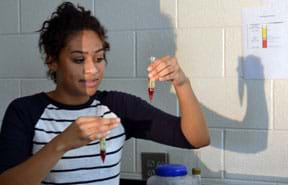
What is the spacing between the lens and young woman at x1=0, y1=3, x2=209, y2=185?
1.42 metres

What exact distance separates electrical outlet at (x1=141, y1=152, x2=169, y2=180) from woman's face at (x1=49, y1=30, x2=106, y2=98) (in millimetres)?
543

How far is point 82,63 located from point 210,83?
1.97 feet

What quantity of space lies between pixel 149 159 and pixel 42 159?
2.48 feet

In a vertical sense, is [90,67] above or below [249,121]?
above

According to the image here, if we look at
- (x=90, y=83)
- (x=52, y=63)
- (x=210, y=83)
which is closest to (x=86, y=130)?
(x=90, y=83)

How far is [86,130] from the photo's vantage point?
1171 mm

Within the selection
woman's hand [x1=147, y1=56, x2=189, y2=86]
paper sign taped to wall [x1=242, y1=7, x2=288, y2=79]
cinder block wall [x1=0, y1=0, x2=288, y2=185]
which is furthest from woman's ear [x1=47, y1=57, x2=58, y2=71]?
paper sign taped to wall [x1=242, y1=7, x2=288, y2=79]

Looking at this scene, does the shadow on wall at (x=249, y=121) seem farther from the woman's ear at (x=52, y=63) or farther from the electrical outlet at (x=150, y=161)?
the woman's ear at (x=52, y=63)

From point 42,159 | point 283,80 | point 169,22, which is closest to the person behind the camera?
point 42,159

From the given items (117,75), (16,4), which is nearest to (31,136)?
(117,75)

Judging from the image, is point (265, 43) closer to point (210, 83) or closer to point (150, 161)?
point (210, 83)

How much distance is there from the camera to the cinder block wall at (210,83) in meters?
1.79

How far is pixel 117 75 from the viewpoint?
6.51ft

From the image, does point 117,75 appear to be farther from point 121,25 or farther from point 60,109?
Answer: point 60,109
